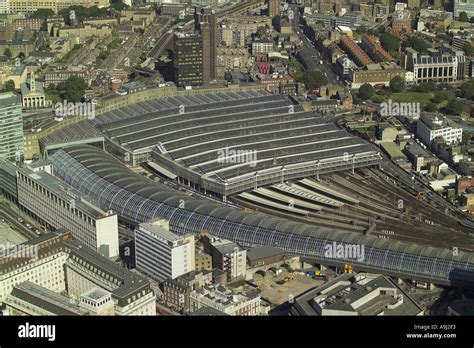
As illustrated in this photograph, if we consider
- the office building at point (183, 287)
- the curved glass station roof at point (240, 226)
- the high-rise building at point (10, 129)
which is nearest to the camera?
the office building at point (183, 287)

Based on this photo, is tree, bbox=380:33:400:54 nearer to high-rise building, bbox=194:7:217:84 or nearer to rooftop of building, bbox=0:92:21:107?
high-rise building, bbox=194:7:217:84

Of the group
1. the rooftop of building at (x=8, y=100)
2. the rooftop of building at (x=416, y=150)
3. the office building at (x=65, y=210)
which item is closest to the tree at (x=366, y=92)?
the rooftop of building at (x=416, y=150)

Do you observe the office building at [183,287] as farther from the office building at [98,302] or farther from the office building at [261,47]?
the office building at [261,47]

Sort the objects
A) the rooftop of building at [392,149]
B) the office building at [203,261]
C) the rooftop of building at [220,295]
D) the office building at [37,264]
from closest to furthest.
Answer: the rooftop of building at [220,295]
the office building at [37,264]
the office building at [203,261]
the rooftop of building at [392,149]

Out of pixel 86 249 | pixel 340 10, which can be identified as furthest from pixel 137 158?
pixel 340 10

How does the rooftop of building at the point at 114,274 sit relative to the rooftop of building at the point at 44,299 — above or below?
above

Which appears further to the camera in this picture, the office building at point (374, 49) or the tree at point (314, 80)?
the office building at point (374, 49)
